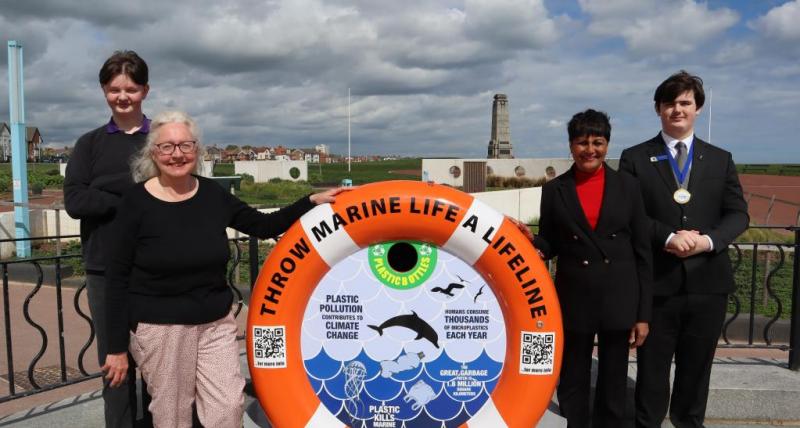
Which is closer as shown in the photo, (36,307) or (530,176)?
(36,307)

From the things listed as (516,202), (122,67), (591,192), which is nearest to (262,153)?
(516,202)

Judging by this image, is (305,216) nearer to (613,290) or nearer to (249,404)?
(249,404)

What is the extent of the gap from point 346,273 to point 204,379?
0.64 meters

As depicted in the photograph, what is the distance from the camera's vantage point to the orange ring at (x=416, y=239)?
219 cm

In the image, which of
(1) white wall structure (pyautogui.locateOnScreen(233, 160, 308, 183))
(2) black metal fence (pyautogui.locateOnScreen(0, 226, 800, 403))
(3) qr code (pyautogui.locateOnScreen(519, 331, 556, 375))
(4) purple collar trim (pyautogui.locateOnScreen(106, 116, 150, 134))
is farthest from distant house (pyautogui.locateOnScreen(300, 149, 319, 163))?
(3) qr code (pyautogui.locateOnScreen(519, 331, 556, 375))

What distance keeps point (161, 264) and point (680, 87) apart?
2.17 m

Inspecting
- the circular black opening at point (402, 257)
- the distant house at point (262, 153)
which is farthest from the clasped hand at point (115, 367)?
the distant house at point (262, 153)

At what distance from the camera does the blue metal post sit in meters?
9.30

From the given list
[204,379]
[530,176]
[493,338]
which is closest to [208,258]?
[204,379]

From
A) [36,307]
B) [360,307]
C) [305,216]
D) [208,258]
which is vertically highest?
[305,216]

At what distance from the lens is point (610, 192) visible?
7.82ft

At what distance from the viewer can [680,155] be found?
259 cm

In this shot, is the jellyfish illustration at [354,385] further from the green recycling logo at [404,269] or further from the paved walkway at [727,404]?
the paved walkway at [727,404]

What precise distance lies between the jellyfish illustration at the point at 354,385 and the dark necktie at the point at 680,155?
1.60 metres
